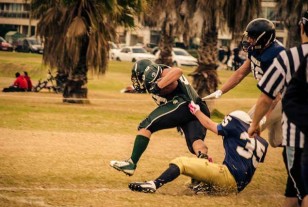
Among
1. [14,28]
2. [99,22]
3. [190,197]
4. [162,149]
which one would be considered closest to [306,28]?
[190,197]

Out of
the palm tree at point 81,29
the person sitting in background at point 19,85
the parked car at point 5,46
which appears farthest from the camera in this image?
the parked car at point 5,46

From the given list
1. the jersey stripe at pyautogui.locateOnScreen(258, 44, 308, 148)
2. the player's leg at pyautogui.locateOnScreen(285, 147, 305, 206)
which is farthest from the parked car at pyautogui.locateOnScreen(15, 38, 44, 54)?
the player's leg at pyautogui.locateOnScreen(285, 147, 305, 206)

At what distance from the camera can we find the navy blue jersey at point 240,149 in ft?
23.9

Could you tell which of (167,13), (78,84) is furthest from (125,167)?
(167,13)

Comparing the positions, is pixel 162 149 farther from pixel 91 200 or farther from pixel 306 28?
pixel 306 28

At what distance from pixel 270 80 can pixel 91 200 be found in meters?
2.59

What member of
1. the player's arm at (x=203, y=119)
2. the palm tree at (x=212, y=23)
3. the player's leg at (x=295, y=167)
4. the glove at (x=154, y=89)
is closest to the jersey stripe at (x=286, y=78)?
the player's leg at (x=295, y=167)

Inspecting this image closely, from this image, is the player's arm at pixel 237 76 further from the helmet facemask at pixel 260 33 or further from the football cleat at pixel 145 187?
the football cleat at pixel 145 187

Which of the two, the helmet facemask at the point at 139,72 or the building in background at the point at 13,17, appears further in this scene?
the building in background at the point at 13,17

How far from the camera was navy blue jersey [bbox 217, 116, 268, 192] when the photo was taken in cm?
730

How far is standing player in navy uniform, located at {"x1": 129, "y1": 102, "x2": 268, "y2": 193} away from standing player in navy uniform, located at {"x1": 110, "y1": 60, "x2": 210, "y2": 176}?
1.58 ft

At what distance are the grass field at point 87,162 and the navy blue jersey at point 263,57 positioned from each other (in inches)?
60.8

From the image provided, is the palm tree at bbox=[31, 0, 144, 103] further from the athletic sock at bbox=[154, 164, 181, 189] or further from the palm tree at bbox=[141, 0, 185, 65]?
the athletic sock at bbox=[154, 164, 181, 189]

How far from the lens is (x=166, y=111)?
8016mm
